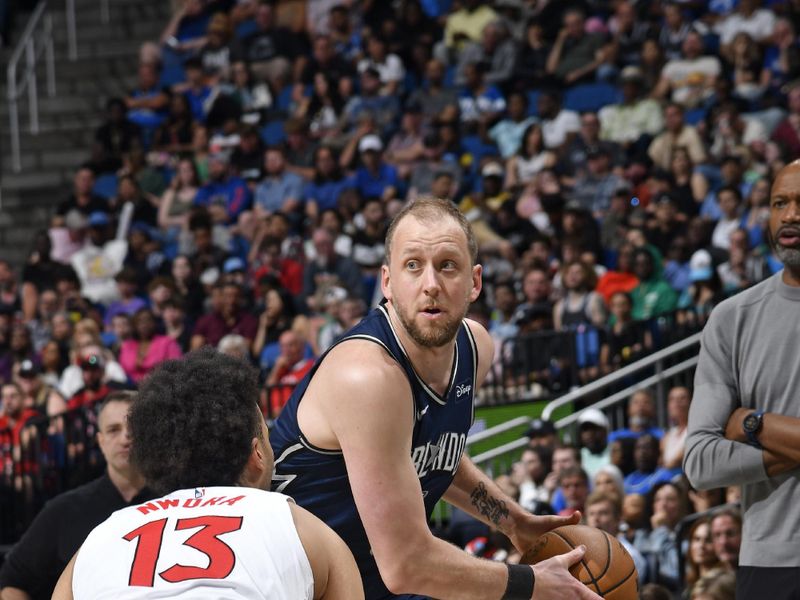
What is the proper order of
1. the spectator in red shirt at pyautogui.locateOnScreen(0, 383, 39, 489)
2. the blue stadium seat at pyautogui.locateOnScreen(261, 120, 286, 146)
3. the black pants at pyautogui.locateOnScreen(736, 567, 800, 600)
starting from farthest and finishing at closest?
the blue stadium seat at pyautogui.locateOnScreen(261, 120, 286, 146), the spectator in red shirt at pyautogui.locateOnScreen(0, 383, 39, 489), the black pants at pyautogui.locateOnScreen(736, 567, 800, 600)

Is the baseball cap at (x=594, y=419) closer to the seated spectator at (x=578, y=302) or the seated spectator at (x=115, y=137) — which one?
the seated spectator at (x=578, y=302)

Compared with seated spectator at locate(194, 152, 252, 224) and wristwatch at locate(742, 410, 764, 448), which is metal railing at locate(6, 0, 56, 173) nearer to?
seated spectator at locate(194, 152, 252, 224)

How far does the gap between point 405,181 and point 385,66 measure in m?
2.18

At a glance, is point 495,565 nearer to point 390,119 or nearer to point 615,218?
point 615,218

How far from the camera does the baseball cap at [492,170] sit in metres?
15.2

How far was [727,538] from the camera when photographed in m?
8.33

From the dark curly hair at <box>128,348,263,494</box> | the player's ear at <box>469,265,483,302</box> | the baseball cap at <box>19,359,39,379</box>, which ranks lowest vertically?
the baseball cap at <box>19,359,39,379</box>

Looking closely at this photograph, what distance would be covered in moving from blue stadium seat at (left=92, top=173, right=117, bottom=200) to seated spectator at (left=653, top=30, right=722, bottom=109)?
7.22m

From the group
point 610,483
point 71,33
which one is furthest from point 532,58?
point 610,483

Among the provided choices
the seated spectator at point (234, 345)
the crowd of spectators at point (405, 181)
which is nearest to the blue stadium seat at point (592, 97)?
the crowd of spectators at point (405, 181)

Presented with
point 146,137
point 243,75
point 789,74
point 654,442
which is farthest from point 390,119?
point 654,442

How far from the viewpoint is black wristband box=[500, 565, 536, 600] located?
446 centimetres

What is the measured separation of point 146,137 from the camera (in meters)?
19.1

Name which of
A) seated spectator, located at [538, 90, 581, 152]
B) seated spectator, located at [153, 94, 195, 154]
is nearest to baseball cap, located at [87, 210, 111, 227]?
seated spectator, located at [153, 94, 195, 154]
